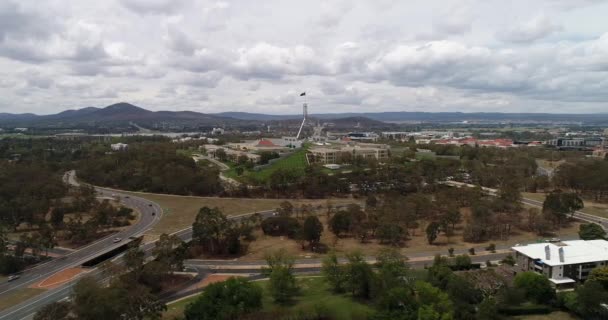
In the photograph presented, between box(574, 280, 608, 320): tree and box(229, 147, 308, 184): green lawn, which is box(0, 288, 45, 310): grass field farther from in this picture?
box(229, 147, 308, 184): green lawn

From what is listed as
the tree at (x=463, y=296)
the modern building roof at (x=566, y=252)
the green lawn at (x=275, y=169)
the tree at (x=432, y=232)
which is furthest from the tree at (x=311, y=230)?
the green lawn at (x=275, y=169)

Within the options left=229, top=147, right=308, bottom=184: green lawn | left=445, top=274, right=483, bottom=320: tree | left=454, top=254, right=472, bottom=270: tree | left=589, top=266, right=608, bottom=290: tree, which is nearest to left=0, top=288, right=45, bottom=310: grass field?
left=445, top=274, right=483, bottom=320: tree

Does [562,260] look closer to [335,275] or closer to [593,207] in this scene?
A: [335,275]

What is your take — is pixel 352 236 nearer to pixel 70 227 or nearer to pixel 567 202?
pixel 567 202

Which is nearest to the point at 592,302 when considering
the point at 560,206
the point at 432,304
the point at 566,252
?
the point at 566,252

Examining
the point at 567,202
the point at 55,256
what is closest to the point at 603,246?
the point at 567,202
